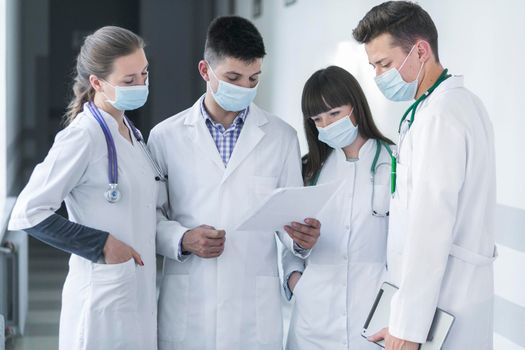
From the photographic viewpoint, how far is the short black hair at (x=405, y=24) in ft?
6.24

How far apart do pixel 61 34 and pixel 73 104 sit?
30.3 feet

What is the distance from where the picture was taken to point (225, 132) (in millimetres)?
2398

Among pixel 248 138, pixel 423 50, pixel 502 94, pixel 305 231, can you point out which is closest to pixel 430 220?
pixel 423 50

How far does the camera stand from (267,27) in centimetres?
630

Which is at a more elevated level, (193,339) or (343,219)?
(343,219)

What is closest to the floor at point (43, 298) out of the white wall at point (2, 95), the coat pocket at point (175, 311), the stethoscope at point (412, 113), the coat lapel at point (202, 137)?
the white wall at point (2, 95)

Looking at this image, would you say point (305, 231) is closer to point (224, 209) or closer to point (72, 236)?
point (224, 209)

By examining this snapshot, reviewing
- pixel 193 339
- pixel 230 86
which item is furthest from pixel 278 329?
pixel 230 86

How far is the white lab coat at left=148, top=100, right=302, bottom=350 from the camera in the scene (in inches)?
90.4

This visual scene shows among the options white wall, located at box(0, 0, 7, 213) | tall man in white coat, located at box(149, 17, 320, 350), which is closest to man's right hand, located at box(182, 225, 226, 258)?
tall man in white coat, located at box(149, 17, 320, 350)

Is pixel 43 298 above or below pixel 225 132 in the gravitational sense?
below

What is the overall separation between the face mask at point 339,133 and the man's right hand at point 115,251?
2.11 feet

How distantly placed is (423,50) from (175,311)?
99 cm

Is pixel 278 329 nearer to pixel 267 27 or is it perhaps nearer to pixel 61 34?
pixel 267 27
